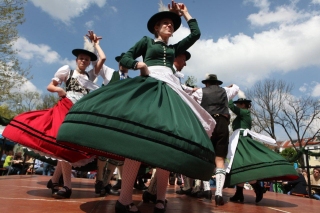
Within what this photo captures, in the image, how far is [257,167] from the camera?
3.66 meters

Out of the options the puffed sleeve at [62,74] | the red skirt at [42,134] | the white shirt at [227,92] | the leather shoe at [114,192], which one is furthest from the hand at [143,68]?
the leather shoe at [114,192]

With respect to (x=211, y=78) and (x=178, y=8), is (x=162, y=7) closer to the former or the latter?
(x=178, y=8)

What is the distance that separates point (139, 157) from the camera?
1567mm

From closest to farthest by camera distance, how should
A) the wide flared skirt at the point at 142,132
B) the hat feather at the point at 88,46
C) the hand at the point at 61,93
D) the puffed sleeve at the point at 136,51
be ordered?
the wide flared skirt at the point at 142,132
the puffed sleeve at the point at 136,51
the hand at the point at 61,93
the hat feather at the point at 88,46

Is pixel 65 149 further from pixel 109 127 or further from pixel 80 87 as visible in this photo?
pixel 109 127

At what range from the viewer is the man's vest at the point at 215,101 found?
12.6 ft

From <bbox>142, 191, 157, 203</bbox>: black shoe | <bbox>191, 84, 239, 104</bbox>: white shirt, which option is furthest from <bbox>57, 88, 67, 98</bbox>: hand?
<bbox>191, 84, 239, 104</bbox>: white shirt

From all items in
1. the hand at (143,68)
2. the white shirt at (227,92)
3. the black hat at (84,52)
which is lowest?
the hand at (143,68)

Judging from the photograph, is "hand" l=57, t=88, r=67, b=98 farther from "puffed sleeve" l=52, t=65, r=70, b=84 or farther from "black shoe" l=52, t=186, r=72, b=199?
"black shoe" l=52, t=186, r=72, b=199

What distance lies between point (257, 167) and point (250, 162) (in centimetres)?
11

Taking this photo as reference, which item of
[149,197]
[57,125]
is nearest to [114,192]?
[149,197]

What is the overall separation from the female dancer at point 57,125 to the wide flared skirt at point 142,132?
96 cm

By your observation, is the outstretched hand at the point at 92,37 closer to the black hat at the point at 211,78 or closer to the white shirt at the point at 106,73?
the white shirt at the point at 106,73

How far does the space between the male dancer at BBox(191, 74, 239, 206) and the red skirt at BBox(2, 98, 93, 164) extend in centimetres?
172
